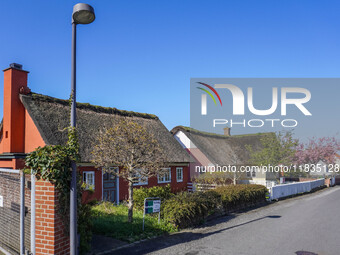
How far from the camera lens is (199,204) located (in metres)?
12.6

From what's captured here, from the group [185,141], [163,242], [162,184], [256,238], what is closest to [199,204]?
[256,238]

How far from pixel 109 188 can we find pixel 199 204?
761 centimetres

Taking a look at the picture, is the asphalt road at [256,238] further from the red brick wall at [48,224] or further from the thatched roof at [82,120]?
the thatched roof at [82,120]

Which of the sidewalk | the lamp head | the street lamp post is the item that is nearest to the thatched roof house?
the sidewalk

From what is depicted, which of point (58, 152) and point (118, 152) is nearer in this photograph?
point (58, 152)

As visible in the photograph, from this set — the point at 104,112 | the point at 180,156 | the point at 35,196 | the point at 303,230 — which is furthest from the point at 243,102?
the point at 35,196

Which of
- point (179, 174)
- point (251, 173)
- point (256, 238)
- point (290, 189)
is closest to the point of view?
point (256, 238)

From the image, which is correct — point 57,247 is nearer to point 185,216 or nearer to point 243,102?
point 185,216

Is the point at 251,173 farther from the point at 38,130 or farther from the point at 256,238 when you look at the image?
the point at 256,238

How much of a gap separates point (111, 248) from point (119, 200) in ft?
33.0

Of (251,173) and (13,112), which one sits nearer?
(13,112)

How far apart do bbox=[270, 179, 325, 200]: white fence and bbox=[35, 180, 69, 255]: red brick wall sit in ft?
56.1

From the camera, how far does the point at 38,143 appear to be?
16750 millimetres

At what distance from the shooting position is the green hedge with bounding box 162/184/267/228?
11.6 meters
